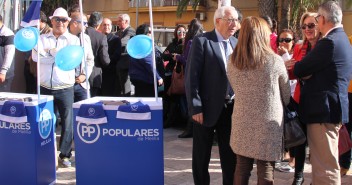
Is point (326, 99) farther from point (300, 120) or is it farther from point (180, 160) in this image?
point (180, 160)

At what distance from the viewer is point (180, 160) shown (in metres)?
5.80

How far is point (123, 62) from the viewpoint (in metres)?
7.29

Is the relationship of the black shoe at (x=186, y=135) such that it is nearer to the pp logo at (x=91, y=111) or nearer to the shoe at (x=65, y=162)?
the shoe at (x=65, y=162)

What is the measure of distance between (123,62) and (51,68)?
90.1 inches

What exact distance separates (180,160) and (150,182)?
174cm

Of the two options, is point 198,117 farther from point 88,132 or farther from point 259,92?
point 88,132

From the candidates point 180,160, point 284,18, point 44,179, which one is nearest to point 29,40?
point 44,179

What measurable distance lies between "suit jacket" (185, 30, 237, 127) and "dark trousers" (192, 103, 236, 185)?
0.55 ft

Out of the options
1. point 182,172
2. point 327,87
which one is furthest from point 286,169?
point 327,87

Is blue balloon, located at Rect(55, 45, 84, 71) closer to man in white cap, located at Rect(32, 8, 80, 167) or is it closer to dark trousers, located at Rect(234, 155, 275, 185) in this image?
man in white cap, located at Rect(32, 8, 80, 167)

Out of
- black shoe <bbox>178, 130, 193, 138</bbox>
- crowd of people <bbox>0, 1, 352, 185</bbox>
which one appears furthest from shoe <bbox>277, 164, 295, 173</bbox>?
black shoe <bbox>178, 130, 193, 138</bbox>

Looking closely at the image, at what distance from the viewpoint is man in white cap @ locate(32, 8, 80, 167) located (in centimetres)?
509

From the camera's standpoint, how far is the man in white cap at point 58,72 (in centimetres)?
509

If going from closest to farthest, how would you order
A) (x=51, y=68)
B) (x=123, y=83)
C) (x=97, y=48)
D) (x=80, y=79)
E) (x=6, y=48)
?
1. (x=51, y=68)
2. (x=80, y=79)
3. (x=6, y=48)
4. (x=97, y=48)
5. (x=123, y=83)
